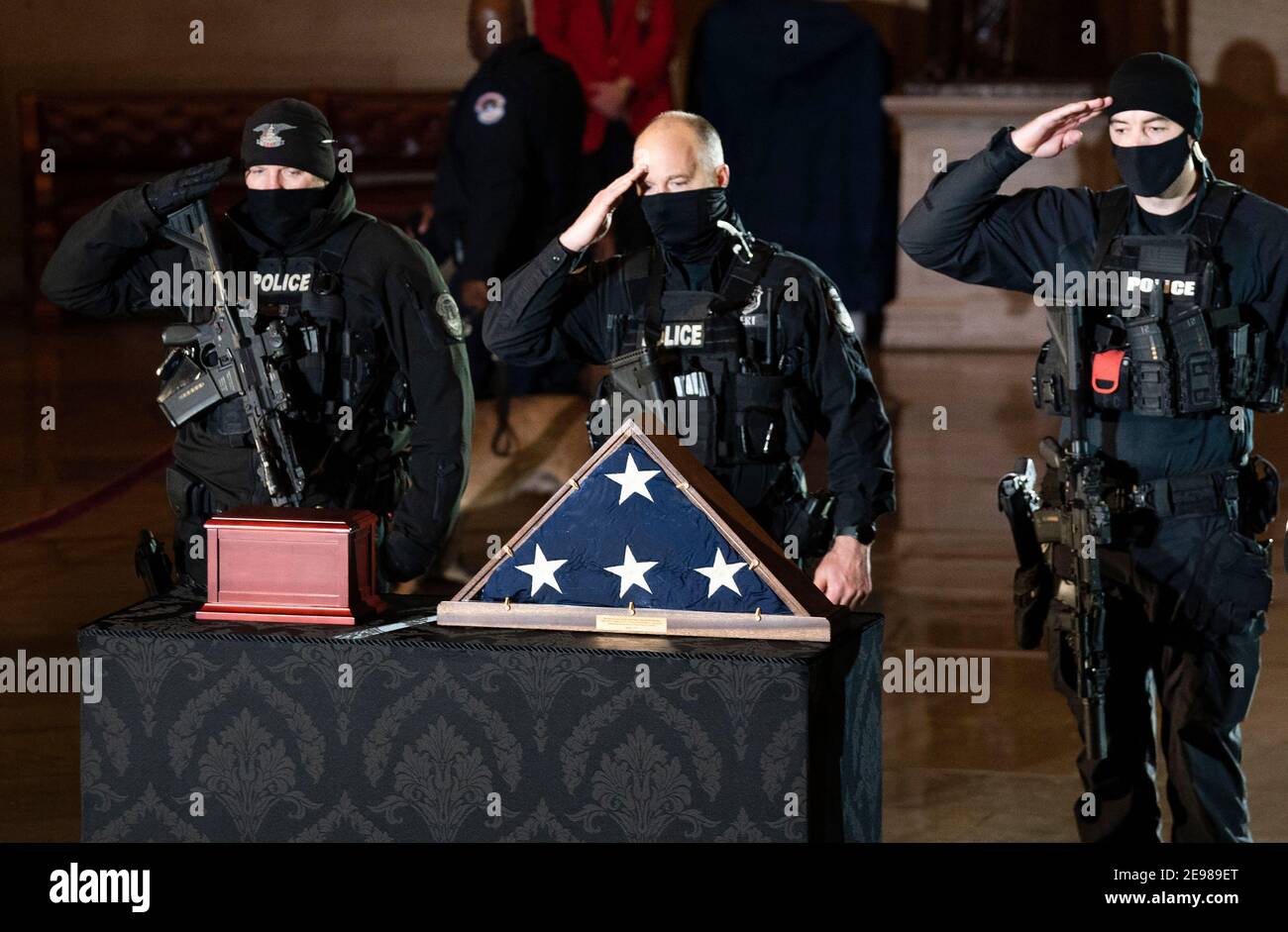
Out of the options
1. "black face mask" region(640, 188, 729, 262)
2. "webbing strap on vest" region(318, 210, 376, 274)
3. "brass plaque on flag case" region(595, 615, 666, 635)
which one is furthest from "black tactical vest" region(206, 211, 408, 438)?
"brass plaque on flag case" region(595, 615, 666, 635)

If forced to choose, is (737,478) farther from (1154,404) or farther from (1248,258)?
(1248,258)

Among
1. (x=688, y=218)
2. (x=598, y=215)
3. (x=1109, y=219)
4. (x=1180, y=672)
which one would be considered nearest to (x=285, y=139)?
(x=598, y=215)

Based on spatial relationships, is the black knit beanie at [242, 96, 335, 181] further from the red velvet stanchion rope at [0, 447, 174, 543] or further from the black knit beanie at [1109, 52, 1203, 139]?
the red velvet stanchion rope at [0, 447, 174, 543]

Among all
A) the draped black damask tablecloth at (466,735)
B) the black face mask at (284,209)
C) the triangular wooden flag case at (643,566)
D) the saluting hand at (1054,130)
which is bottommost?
the draped black damask tablecloth at (466,735)

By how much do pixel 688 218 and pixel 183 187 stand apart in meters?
1.13

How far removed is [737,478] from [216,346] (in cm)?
121

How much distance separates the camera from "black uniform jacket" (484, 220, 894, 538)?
14.3ft

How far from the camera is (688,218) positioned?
4.32 metres

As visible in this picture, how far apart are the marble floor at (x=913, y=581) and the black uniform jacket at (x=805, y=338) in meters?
1.28

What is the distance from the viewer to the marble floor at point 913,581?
5566 mm

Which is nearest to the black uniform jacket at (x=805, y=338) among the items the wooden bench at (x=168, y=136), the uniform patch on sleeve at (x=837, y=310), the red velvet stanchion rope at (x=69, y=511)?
the uniform patch on sleeve at (x=837, y=310)

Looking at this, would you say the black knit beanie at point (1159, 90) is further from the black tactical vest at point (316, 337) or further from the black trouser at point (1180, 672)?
the black tactical vest at point (316, 337)

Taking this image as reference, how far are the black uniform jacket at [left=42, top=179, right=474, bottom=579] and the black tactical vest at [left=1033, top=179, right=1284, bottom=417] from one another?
1.39 metres

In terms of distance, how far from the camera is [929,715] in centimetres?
631
